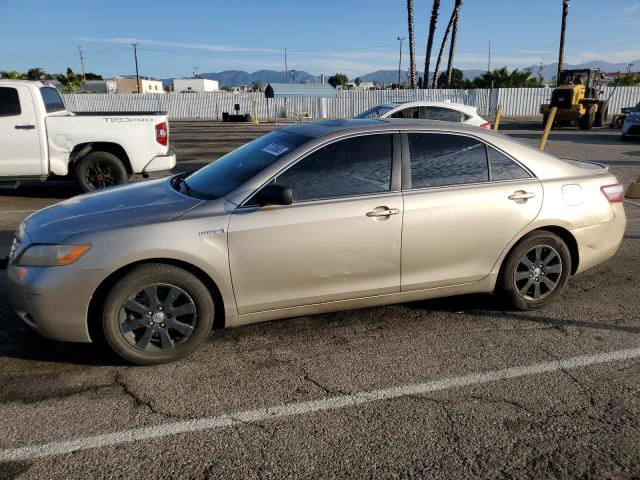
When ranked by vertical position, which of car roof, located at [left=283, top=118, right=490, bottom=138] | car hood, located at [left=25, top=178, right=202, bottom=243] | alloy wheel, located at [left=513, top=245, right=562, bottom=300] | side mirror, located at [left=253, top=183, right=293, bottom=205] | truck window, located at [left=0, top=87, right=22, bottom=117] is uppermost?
truck window, located at [left=0, top=87, right=22, bottom=117]

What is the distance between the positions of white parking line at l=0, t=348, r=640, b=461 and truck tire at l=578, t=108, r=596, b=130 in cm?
2585

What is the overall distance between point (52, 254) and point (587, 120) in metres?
27.9

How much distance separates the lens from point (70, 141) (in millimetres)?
8828

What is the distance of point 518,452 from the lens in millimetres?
2748

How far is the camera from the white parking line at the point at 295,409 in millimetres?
2777

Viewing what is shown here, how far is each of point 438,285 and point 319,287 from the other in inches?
39.2

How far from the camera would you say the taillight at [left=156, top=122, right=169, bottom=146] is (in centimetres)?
927

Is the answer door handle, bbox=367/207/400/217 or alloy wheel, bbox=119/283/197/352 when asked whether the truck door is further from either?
door handle, bbox=367/207/400/217

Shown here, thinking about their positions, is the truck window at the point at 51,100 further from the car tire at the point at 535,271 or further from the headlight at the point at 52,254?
the car tire at the point at 535,271

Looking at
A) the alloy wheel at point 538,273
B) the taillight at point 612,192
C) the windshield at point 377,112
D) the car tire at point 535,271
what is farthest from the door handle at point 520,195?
the windshield at point 377,112

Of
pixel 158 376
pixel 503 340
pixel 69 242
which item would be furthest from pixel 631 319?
pixel 69 242

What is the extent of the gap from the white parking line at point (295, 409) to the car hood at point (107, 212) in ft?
4.22

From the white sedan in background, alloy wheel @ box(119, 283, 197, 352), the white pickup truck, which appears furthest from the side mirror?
the white sedan in background

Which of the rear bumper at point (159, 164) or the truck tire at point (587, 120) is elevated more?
the rear bumper at point (159, 164)
